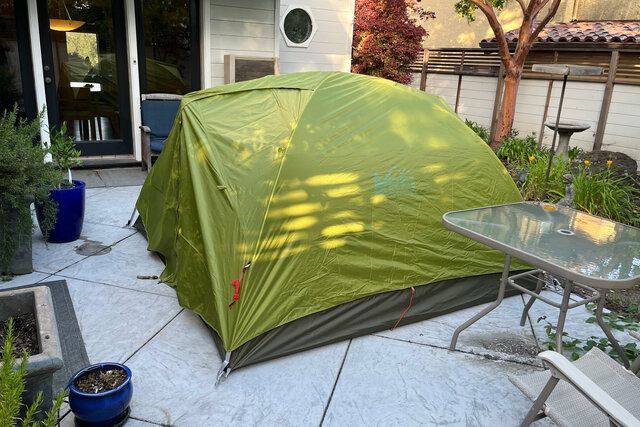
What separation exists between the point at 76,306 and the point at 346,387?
179 centimetres

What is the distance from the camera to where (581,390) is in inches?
61.0

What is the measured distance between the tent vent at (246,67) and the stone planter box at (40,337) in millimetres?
4529

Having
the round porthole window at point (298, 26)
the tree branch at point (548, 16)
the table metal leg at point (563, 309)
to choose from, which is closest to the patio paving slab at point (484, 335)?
the table metal leg at point (563, 309)

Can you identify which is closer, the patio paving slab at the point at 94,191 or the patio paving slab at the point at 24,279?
the patio paving slab at the point at 24,279

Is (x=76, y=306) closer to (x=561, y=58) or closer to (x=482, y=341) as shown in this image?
(x=482, y=341)

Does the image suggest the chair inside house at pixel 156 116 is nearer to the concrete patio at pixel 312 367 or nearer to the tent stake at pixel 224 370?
the concrete patio at pixel 312 367

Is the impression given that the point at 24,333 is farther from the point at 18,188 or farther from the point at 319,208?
the point at 319,208

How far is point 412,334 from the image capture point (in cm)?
289

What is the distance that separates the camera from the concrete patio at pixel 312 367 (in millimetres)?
2225

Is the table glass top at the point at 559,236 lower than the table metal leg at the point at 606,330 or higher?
higher

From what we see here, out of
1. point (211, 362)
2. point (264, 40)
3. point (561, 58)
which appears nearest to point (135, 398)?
point (211, 362)

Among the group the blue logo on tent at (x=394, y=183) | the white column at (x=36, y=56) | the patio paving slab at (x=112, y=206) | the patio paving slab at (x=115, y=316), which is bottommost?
the patio paving slab at (x=115, y=316)

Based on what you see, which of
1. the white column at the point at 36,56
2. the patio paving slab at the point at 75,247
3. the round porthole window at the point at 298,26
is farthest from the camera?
the round porthole window at the point at 298,26

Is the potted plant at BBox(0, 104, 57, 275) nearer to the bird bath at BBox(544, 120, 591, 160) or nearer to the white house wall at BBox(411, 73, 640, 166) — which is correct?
the bird bath at BBox(544, 120, 591, 160)
